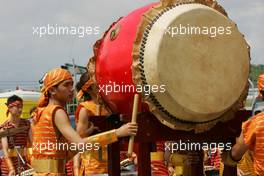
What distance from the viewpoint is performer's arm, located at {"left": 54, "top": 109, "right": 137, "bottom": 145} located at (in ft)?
12.1

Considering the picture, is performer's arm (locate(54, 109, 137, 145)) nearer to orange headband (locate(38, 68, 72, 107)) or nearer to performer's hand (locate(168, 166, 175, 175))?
orange headband (locate(38, 68, 72, 107))

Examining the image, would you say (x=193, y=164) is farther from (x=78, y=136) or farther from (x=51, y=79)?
(x=51, y=79)

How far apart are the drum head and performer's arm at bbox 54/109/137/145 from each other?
8.9 inches

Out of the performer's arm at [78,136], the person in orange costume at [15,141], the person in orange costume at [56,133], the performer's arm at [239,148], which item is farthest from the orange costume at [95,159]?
the person in orange costume at [15,141]

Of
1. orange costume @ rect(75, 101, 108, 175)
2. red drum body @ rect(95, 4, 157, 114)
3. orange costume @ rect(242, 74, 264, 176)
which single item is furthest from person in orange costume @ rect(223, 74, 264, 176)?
orange costume @ rect(75, 101, 108, 175)

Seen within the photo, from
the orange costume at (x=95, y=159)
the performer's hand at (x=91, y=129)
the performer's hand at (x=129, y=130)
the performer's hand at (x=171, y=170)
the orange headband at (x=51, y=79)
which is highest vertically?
the orange headband at (x=51, y=79)

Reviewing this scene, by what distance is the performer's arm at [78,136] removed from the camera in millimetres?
3674

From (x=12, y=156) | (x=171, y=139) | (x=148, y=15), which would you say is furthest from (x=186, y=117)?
(x=12, y=156)

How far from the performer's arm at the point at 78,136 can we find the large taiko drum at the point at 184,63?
22 cm

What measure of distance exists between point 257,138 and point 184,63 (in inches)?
26.8

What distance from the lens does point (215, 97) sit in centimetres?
378

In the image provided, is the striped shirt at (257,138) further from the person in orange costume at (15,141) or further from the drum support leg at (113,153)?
the person in orange costume at (15,141)

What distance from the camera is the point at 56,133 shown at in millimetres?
3777

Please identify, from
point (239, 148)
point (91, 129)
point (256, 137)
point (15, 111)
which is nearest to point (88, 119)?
point (91, 129)
